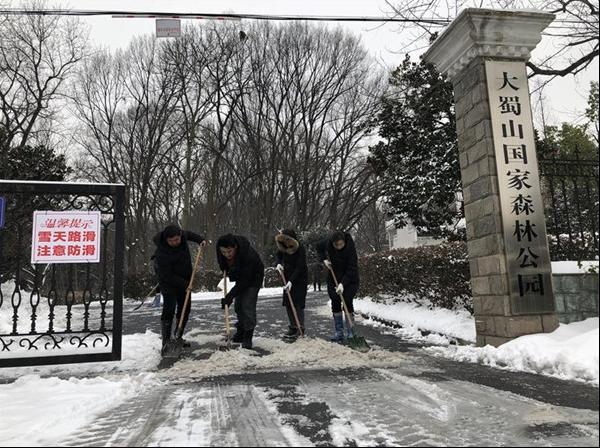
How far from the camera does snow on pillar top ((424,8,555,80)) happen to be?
5941 mm

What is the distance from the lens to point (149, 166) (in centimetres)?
2659

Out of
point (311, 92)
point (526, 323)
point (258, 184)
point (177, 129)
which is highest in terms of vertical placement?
point (311, 92)

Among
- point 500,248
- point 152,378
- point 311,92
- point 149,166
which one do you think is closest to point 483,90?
point 500,248

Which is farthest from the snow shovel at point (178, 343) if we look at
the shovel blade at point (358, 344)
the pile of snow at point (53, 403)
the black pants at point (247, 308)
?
the shovel blade at point (358, 344)

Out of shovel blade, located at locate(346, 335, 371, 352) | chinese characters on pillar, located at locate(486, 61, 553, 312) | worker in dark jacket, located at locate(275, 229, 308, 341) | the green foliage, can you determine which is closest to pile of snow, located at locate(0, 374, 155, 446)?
shovel blade, located at locate(346, 335, 371, 352)

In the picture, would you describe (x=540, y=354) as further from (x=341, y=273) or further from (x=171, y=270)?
(x=171, y=270)

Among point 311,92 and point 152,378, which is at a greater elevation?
point 311,92

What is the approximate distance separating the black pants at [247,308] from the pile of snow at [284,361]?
427mm

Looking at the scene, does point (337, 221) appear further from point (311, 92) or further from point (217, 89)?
point (217, 89)

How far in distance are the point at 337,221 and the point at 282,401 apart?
24.2 meters

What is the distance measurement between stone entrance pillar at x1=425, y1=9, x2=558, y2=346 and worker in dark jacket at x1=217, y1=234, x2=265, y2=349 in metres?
3.17

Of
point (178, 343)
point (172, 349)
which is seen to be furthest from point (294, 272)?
point (172, 349)

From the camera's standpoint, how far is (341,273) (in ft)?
24.2

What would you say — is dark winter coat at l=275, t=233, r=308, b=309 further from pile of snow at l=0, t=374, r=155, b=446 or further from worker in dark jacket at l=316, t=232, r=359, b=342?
pile of snow at l=0, t=374, r=155, b=446
